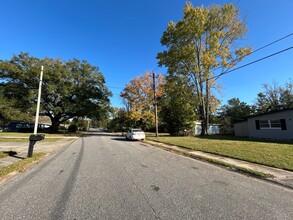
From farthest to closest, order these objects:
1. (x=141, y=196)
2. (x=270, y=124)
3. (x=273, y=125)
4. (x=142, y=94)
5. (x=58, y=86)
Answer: (x=142, y=94)
(x=58, y=86)
(x=270, y=124)
(x=273, y=125)
(x=141, y=196)

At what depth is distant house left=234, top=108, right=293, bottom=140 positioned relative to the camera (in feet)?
56.7

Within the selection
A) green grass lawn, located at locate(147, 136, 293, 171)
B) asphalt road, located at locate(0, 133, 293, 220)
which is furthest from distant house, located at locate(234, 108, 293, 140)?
asphalt road, located at locate(0, 133, 293, 220)

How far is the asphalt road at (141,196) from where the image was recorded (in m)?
3.21

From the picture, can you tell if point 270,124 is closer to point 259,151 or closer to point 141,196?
point 259,151

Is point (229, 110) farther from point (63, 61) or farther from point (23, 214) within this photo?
point (23, 214)

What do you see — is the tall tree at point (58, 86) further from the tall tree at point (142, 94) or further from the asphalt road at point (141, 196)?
the asphalt road at point (141, 196)

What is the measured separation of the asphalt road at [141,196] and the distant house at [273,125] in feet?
51.0

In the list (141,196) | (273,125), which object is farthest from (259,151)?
(273,125)

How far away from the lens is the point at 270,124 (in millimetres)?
19297

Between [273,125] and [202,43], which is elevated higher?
[202,43]

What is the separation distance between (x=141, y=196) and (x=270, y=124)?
2039 cm

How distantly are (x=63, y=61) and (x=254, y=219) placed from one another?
38172 mm

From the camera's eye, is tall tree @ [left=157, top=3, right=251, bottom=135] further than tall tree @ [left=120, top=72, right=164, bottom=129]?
No

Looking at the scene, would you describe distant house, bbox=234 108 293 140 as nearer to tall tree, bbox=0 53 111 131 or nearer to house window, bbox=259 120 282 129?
house window, bbox=259 120 282 129
